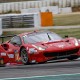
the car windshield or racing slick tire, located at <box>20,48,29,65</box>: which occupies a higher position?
the car windshield

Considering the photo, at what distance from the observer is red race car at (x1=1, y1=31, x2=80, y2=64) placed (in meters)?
13.7

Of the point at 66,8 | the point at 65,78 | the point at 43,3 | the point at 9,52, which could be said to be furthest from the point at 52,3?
the point at 65,78

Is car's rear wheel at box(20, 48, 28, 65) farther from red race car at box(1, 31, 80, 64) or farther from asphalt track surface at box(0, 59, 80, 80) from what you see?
asphalt track surface at box(0, 59, 80, 80)

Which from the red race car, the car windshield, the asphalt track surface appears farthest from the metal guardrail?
the asphalt track surface

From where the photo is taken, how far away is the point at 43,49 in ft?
45.0

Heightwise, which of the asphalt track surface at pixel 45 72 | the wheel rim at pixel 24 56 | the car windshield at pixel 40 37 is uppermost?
the car windshield at pixel 40 37

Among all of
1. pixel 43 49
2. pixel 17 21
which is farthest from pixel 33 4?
pixel 43 49

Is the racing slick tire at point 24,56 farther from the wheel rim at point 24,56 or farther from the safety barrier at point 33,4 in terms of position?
the safety barrier at point 33,4

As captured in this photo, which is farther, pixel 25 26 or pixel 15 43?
pixel 25 26

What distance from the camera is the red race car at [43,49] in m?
13.7

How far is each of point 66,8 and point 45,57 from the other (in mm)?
37133

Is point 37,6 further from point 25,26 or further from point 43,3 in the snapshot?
point 25,26

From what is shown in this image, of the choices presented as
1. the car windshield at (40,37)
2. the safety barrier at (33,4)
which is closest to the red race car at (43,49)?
the car windshield at (40,37)

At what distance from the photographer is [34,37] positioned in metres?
14.6
